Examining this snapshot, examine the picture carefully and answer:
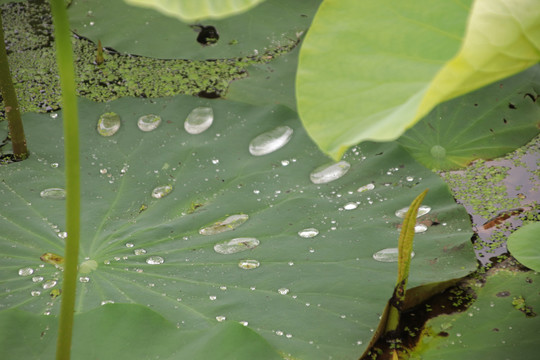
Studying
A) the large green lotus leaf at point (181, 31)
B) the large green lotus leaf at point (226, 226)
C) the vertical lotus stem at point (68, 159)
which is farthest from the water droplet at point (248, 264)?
the large green lotus leaf at point (181, 31)

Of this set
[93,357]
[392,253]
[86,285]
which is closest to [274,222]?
[392,253]

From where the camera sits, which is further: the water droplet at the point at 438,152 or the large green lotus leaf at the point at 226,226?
the water droplet at the point at 438,152

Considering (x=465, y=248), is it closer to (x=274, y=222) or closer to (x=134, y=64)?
(x=274, y=222)

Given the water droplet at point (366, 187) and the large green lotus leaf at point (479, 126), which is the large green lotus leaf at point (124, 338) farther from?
the large green lotus leaf at point (479, 126)

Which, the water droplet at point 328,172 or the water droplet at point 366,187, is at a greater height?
the water droplet at point 328,172

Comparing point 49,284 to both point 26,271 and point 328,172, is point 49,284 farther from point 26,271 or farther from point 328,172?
point 328,172

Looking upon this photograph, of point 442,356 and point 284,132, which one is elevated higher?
point 284,132
